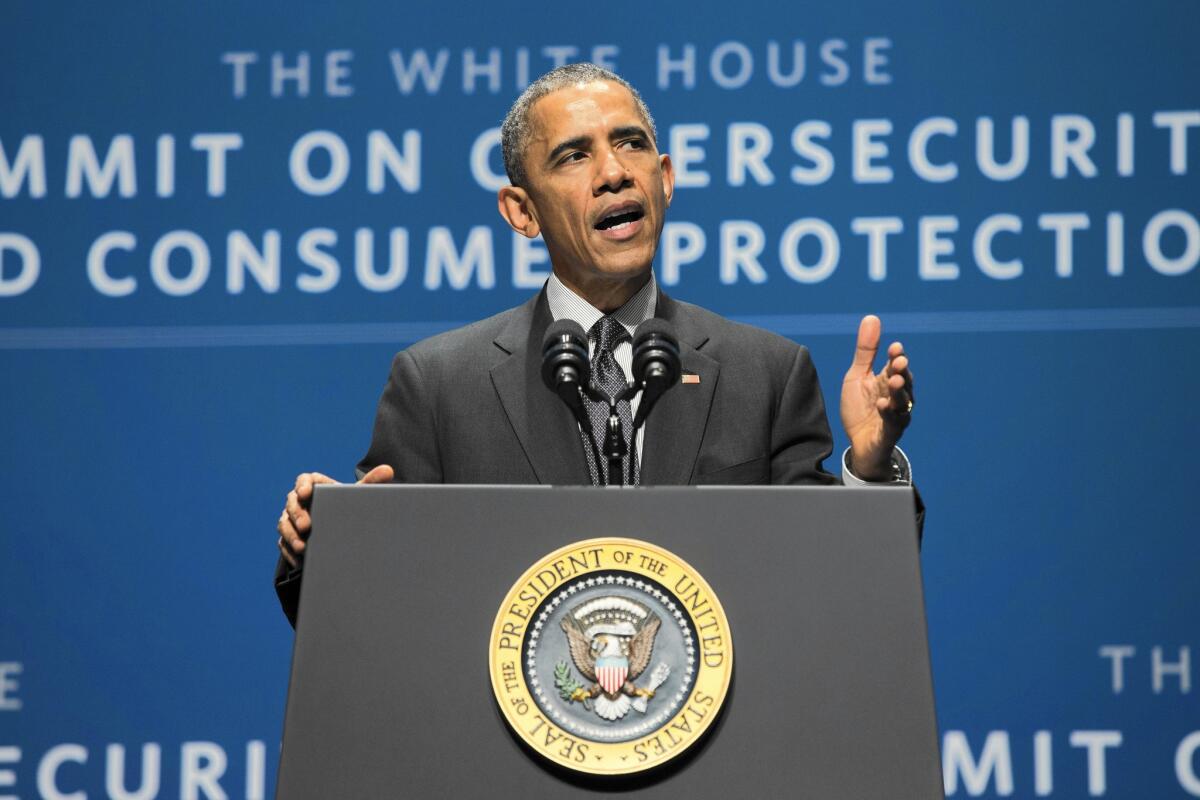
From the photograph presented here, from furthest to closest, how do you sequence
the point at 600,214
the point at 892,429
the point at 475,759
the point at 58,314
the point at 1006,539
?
1. the point at 58,314
2. the point at 1006,539
3. the point at 600,214
4. the point at 892,429
5. the point at 475,759

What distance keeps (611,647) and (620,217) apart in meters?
0.90

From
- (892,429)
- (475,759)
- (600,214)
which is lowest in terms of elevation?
(475,759)

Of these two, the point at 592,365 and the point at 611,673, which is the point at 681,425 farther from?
the point at 611,673

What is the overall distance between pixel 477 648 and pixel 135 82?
2.32 m

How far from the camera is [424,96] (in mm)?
3266

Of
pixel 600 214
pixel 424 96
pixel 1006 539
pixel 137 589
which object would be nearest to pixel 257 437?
pixel 137 589

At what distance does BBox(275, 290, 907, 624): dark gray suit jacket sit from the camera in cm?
202

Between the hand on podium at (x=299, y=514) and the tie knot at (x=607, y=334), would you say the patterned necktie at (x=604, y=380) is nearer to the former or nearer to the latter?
the tie knot at (x=607, y=334)

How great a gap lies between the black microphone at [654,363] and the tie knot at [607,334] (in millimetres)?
612

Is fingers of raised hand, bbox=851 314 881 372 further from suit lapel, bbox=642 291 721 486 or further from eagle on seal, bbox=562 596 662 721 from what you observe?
eagle on seal, bbox=562 596 662 721

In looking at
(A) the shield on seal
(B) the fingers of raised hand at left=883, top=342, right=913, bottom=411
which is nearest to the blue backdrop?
(B) the fingers of raised hand at left=883, top=342, right=913, bottom=411

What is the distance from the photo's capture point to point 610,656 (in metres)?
1.39

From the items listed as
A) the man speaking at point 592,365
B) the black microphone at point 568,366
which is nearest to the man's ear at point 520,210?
the man speaking at point 592,365

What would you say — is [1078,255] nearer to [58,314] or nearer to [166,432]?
[166,432]
